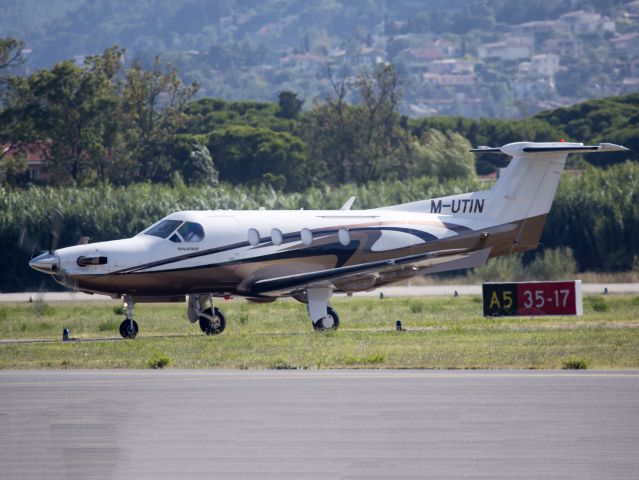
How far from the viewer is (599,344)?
23.4m

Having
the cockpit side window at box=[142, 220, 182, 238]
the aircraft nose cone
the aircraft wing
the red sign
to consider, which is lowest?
the red sign

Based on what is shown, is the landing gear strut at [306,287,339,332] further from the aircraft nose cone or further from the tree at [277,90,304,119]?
the tree at [277,90,304,119]

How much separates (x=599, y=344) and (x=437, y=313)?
11.4 m

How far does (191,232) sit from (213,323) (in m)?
2.39

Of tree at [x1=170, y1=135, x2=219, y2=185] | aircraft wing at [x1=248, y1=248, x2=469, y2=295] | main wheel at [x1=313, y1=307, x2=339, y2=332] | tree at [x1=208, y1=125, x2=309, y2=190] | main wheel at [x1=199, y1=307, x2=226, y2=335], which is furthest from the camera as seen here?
tree at [x1=208, y1=125, x2=309, y2=190]

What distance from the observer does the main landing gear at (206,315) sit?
28.5 meters

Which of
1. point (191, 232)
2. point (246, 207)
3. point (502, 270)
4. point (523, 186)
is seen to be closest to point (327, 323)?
point (191, 232)

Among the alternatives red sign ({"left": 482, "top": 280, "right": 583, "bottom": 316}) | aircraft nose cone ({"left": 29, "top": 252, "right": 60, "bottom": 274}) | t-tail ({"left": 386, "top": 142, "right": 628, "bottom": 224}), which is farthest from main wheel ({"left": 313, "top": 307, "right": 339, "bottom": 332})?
aircraft nose cone ({"left": 29, "top": 252, "right": 60, "bottom": 274})

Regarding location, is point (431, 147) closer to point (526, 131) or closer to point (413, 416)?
point (526, 131)

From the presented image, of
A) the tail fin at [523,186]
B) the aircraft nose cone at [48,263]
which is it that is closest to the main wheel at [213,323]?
the aircraft nose cone at [48,263]

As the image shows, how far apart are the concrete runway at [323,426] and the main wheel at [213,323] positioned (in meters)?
8.80

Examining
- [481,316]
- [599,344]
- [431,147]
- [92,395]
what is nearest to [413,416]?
[92,395]

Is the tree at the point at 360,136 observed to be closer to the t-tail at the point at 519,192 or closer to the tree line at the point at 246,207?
the tree line at the point at 246,207

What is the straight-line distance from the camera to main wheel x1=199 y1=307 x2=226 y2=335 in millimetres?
28453
